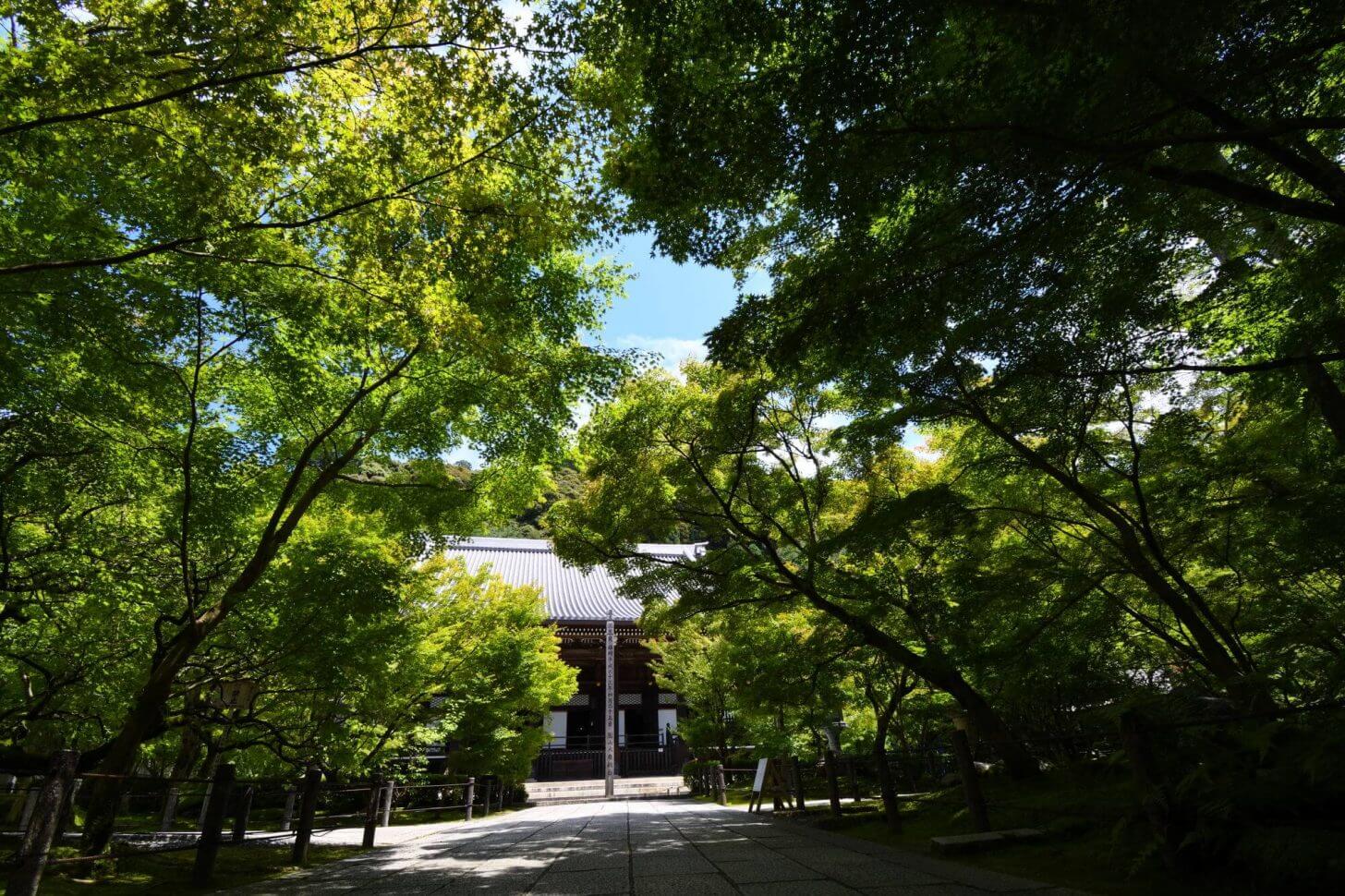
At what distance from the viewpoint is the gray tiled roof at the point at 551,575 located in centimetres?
2397

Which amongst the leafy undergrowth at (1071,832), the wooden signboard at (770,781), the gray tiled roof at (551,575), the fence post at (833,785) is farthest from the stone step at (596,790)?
the leafy undergrowth at (1071,832)

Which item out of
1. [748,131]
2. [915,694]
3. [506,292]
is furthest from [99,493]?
[915,694]

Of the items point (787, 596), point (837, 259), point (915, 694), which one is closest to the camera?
point (837, 259)

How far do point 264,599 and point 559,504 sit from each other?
158 inches

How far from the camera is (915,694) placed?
9.15 meters

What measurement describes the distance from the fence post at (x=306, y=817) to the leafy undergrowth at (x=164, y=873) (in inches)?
4.3

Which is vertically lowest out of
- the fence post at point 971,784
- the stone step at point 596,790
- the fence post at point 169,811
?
the stone step at point 596,790

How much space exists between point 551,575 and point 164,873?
72.6ft

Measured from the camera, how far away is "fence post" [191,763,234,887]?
5.14 metres

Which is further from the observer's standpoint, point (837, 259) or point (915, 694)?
point (915, 694)

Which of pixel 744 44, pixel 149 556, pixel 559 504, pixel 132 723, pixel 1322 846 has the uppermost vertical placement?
pixel 744 44

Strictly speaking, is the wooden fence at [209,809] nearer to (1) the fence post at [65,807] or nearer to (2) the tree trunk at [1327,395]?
(1) the fence post at [65,807]

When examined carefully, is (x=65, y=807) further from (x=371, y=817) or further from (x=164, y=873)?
(x=371, y=817)

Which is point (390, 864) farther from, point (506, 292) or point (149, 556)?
point (506, 292)
